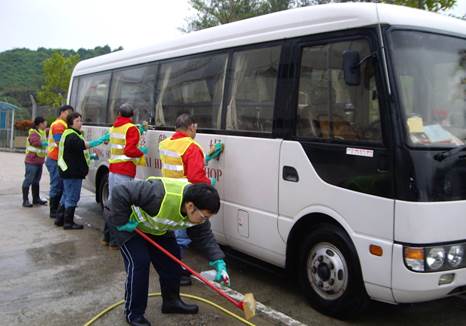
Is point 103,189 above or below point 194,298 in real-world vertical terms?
above

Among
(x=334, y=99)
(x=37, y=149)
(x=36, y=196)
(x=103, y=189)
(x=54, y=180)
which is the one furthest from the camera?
(x=36, y=196)

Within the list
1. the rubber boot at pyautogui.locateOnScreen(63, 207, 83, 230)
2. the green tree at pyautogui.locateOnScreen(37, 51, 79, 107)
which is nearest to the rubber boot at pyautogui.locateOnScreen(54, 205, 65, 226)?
the rubber boot at pyautogui.locateOnScreen(63, 207, 83, 230)

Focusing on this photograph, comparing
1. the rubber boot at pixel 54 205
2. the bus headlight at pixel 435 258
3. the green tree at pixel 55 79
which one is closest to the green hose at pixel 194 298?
the bus headlight at pixel 435 258

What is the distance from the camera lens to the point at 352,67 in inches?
147

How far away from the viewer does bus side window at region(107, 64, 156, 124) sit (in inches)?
272

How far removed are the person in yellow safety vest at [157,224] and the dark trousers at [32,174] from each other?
19.8 ft

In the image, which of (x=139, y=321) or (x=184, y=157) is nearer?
(x=139, y=321)

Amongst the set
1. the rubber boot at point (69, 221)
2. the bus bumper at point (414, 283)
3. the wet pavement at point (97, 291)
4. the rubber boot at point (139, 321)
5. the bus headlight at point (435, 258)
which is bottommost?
the wet pavement at point (97, 291)

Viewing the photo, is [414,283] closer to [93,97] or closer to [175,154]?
[175,154]

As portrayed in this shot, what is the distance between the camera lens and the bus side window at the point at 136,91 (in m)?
6.90

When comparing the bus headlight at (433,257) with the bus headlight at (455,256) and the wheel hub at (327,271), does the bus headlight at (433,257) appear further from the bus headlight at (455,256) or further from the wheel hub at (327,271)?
the wheel hub at (327,271)

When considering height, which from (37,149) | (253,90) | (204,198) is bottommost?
(204,198)

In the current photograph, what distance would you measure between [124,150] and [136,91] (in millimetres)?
1366

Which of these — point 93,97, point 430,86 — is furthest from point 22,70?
point 430,86
